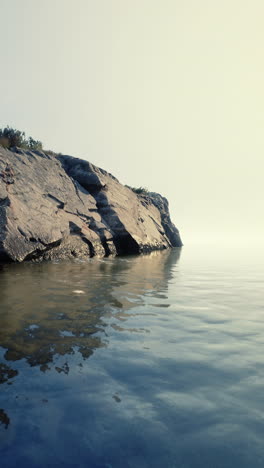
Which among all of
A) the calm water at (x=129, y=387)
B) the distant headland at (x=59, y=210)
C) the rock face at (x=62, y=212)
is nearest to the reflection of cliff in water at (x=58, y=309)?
the calm water at (x=129, y=387)

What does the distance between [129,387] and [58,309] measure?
8.76 feet

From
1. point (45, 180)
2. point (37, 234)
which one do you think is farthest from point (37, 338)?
point (45, 180)

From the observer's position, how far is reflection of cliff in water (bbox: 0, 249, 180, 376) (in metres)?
3.22

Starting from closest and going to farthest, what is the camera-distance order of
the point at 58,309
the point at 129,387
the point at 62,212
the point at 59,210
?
the point at 129,387 < the point at 58,309 < the point at 59,210 < the point at 62,212

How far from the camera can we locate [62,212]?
46.1 ft

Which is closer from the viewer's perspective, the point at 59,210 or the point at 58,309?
the point at 58,309

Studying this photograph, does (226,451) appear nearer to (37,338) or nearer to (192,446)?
(192,446)

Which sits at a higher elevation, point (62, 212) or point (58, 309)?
point (62, 212)

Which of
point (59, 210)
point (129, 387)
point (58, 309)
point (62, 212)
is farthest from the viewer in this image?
point (62, 212)

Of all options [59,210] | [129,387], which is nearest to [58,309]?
[129,387]

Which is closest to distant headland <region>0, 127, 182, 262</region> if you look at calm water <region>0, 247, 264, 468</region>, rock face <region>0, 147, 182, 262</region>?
rock face <region>0, 147, 182, 262</region>

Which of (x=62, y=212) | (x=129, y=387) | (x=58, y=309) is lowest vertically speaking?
(x=58, y=309)

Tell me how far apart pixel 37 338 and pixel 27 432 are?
5.44 ft

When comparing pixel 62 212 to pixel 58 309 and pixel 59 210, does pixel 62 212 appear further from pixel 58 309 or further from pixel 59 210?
pixel 58 309
